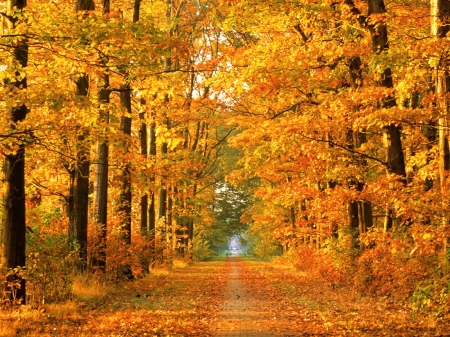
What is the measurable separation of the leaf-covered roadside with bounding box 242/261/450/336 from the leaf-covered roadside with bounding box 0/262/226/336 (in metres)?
1.80

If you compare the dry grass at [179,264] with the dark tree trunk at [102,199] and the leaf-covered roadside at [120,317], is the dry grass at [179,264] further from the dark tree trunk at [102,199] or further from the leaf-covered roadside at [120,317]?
the leaf-covered roadside at [120,317]

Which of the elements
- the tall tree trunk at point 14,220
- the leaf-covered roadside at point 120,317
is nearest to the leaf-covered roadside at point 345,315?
the leaf-covered roadside at point 120,317

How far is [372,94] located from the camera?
13.4 metres

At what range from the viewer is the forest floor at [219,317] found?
9.73 m

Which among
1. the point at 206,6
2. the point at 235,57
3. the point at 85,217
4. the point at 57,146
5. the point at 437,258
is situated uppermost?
the point at 206,6

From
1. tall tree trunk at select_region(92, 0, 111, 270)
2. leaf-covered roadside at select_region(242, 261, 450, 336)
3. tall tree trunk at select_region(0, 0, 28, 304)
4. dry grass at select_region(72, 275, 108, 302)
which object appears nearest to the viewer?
leaf-covered roadside at select_region(242, 261, 450, 336)

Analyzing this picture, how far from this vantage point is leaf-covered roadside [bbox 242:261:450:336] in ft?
31.9

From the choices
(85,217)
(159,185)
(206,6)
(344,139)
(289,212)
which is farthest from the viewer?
(289,212)

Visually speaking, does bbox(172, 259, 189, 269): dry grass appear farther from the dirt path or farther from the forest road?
the forest road

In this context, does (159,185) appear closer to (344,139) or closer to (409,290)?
(409,290)

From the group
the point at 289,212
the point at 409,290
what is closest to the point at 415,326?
the point at 409,290

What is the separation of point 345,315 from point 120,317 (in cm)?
488

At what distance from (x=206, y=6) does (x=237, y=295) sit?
1664cm

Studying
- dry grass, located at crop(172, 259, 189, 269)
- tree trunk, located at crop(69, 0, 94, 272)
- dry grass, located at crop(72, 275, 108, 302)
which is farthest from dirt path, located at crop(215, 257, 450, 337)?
dry grass, located at crop(172, 259, 189, 269)
